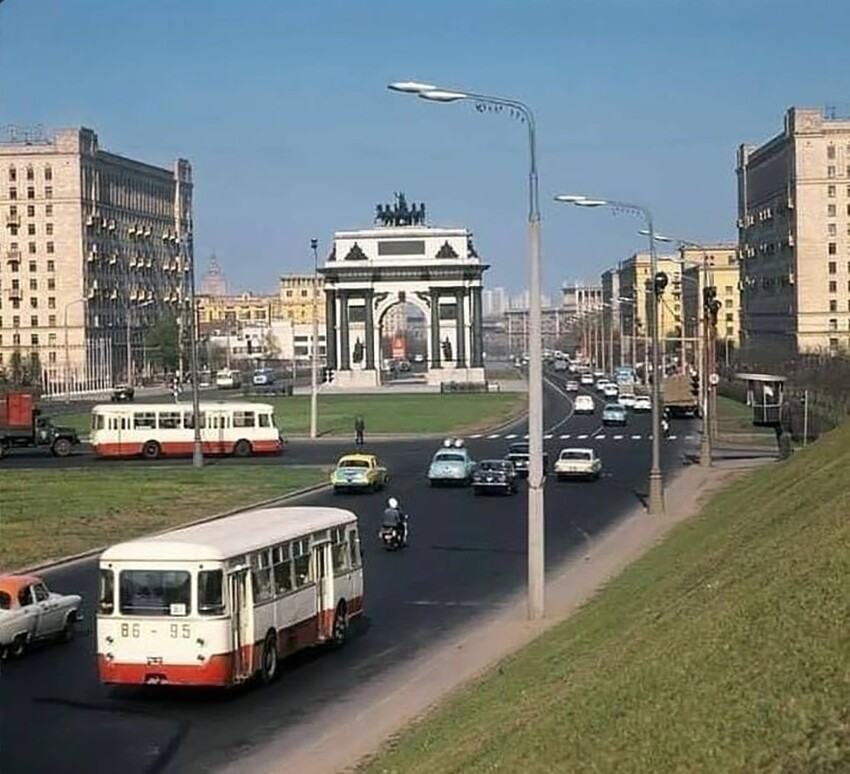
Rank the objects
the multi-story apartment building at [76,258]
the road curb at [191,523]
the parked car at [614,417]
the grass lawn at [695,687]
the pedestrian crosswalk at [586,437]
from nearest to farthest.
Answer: the grass lawn at [695,687], the road curb at [191,523], the pedestrian crosswalk at [586,437], the parked car at [614,417], the multi-story apartment building at [76,258]

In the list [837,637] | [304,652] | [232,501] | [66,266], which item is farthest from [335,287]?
[837,637]

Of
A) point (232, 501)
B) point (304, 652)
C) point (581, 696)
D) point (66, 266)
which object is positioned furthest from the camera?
point (66, 266)

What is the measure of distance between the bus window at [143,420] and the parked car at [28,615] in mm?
46148

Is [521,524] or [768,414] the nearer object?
[521,524]

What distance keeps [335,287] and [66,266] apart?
104 feet

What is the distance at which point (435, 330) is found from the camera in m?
168

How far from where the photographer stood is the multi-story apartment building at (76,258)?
142250mm

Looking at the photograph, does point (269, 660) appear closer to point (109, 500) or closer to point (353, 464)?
point (109, 500)

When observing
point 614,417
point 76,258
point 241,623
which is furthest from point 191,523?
point 76,258

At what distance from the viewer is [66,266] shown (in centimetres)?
14575

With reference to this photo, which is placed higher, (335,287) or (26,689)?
(335,287)

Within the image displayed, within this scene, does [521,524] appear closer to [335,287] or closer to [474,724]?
[474,724]

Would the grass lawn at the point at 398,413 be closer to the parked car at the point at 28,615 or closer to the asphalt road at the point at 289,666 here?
the asphalt road at the point at 289,666

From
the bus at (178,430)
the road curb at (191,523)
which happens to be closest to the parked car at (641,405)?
the bus at (178,430)
